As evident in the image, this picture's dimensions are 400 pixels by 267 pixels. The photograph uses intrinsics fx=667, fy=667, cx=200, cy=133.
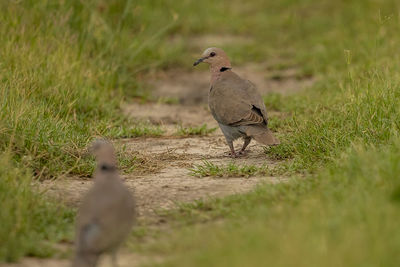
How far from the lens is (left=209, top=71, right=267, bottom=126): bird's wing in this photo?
20.6ft

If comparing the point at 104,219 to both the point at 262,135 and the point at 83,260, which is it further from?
the point at 262,135

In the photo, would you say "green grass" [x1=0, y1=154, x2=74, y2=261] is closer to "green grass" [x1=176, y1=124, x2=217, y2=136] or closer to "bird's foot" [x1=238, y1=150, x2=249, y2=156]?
"bird's foot" [x1=238, y1=150, x2=249, y2=156]

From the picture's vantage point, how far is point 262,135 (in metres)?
6.09

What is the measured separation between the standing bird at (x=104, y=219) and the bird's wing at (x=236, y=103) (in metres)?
2.61

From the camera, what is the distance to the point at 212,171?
5652 millimetres

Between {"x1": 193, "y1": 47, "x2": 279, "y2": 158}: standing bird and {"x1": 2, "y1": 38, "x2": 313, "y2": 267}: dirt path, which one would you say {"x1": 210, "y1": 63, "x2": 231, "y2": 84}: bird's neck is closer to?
{"x1": 193, "y1": 47, "x2": 279, "y2": 158}: standing bird

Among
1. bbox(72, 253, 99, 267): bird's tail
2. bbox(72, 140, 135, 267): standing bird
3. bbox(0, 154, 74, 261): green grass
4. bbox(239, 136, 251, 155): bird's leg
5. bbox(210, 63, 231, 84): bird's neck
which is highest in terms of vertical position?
bbox(210, 63, 231, 84): bird's neck

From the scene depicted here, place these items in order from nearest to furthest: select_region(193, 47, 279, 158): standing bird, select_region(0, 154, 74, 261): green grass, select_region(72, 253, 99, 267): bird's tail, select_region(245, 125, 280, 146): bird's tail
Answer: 1. select_region(72, 253, 99, 267): bird's tail
2. select_region(0, 154, 74, 261): green grass
3. select_region(245, 125, 280, 146): bird's tail
4. select_region(193, 47, 279, 158): standing bird

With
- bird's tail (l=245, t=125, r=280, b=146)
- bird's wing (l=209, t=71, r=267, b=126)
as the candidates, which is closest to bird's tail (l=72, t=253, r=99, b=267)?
bird's tail (l=245, t=125, r=280, b=146)

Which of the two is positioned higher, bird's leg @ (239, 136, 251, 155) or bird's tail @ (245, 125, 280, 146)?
bird's tail @ (245, 125, 280, 146)

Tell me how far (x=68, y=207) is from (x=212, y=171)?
1379mm

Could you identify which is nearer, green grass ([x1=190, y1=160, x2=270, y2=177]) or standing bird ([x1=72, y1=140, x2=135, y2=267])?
standing bird ([x1=72, y1=140, x2=135, y2=267])

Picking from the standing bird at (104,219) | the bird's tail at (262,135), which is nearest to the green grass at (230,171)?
the bird's tail at (262,135)

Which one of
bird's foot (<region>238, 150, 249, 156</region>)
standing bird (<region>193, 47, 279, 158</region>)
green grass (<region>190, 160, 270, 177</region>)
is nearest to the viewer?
green grass (<region>190, 160, 270, 177</region>)
